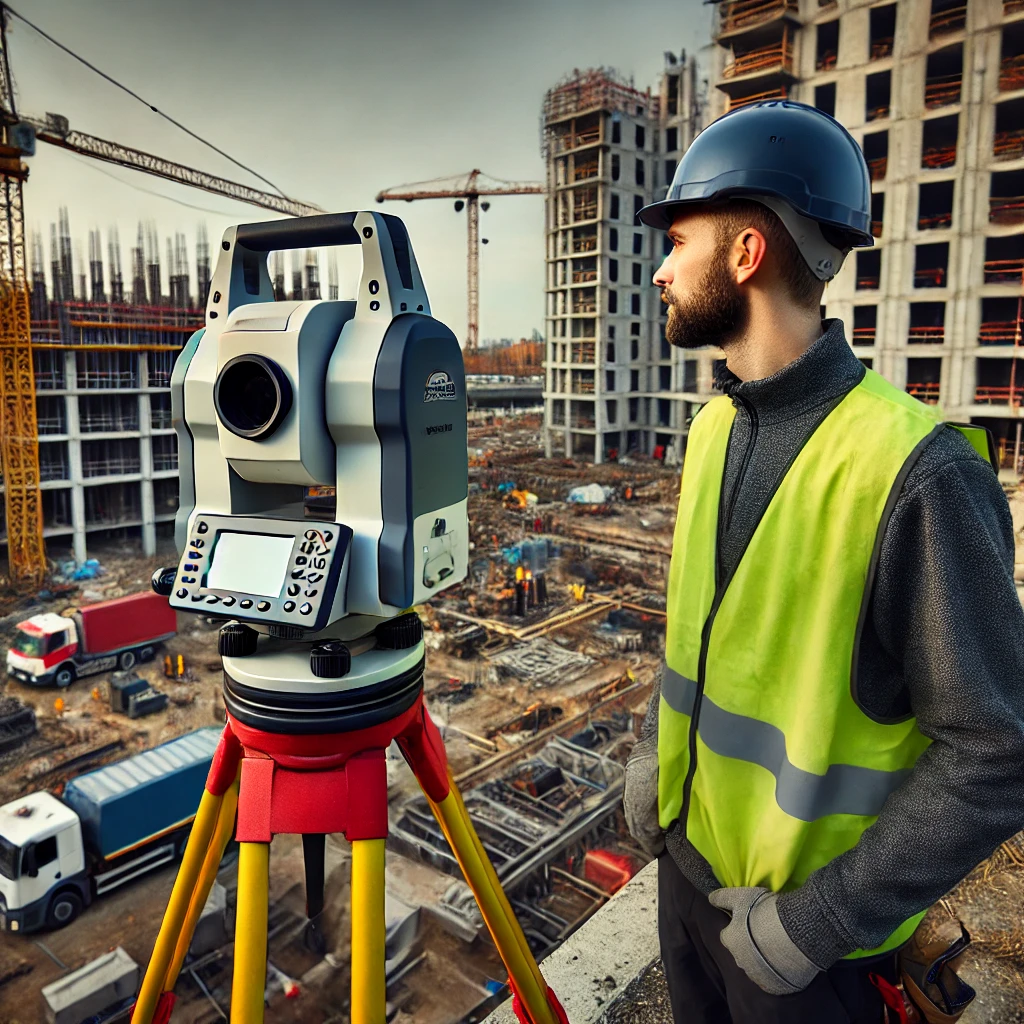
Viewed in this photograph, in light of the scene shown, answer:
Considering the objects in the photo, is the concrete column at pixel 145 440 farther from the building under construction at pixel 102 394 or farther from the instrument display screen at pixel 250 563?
the instrument display screen at pixel 250 563

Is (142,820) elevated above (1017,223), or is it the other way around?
(1017,223)

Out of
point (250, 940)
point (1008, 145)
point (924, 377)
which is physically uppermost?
point (1008, 145)

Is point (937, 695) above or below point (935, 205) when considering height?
below

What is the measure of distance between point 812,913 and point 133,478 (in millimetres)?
14300

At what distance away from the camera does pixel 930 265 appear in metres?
13.7

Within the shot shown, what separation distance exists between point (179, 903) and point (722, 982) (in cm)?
Answer: 96

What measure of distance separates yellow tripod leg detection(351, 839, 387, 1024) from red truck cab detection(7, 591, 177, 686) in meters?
8.17

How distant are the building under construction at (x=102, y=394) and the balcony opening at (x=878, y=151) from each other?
9673 mm

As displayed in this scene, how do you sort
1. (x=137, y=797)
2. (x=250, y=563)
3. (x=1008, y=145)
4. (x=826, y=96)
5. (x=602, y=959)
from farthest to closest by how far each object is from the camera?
(x=826, y=96) → (x=1008, y=145) → (x=137, y=797) → (x=602, y=959) → (x=250, y=563)

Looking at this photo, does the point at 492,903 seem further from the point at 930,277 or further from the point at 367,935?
the point at 930,277

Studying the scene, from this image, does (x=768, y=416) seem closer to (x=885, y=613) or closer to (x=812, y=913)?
(x=885, y=613)

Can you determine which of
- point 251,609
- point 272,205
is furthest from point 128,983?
point 272,205

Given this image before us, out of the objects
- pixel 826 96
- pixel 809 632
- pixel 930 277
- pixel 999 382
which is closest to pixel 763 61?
pixel 826 96

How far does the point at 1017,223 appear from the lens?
12.5m
